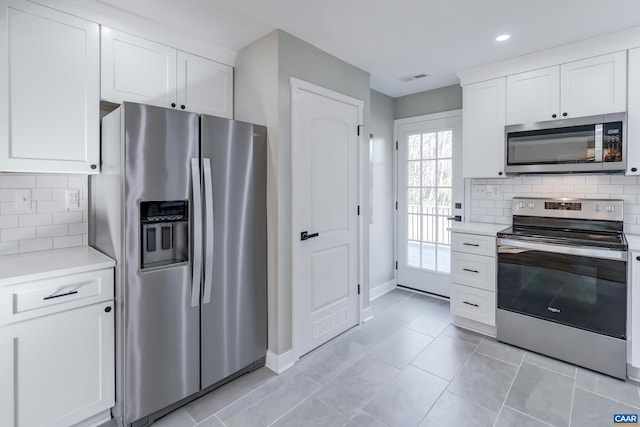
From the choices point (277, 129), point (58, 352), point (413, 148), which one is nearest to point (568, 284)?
point (413, 148)

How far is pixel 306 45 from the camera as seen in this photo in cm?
258

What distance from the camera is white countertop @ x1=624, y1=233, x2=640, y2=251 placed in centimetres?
219

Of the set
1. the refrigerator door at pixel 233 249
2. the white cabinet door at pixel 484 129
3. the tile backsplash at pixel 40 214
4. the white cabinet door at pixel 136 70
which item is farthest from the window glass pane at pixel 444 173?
the tile backsplash at pixel 40 214

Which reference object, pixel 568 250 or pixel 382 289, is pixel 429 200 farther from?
pixel 568 250

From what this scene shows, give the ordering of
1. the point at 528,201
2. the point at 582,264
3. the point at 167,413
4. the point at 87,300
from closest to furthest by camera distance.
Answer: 1. the point at 87,300
2. the point at 167,413
3. the point at 582,264
4. the point at 528,201

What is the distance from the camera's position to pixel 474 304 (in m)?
2.98

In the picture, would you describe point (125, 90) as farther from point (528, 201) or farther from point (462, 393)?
point (528, 201)

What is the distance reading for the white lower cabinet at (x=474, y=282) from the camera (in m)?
2.87

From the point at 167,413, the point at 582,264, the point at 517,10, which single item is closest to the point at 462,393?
the point at 582,264

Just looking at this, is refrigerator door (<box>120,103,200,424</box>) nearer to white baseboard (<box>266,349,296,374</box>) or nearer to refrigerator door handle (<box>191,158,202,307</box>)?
refrigerator door handle (<box>191,158,202,307</box>)

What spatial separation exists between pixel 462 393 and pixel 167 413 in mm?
1881

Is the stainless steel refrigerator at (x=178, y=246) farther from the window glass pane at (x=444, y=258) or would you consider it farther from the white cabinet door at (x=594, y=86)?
the white cabinet door at (x=594, y=86)

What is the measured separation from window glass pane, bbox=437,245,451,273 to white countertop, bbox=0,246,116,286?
332cm

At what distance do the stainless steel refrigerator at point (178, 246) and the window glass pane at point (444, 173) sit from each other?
2316 mm
